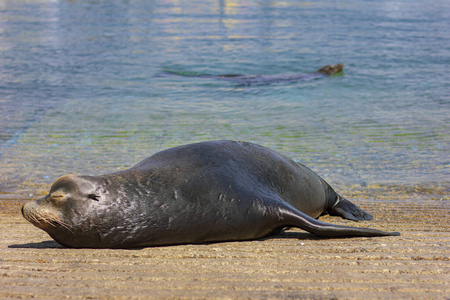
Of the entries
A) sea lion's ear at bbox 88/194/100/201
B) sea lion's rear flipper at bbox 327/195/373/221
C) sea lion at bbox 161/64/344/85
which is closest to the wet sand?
sea lion's ear at bbox 88/194/100/201

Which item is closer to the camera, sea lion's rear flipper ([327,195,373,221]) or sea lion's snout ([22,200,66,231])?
sea lion's snout ([22,200,66,231])

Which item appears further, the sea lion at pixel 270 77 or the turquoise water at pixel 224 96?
the sea lion at pixel 270 77

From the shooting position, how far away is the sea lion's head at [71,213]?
11.3 feet

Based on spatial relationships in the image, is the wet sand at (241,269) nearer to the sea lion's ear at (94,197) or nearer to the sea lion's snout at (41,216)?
the sea lion's snout at (41,216)

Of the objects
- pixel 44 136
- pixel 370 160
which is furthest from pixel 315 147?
pixel 44 136

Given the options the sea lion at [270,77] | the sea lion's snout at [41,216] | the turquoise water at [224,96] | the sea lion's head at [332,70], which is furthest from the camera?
the sea lion's head at [332,70]

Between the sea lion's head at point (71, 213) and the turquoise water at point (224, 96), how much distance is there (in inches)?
108

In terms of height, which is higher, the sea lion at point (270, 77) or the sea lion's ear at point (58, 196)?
the sea lion's ear at point (58, 196)

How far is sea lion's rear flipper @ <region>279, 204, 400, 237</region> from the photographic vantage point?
3.87 m

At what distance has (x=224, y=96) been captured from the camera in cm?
1360

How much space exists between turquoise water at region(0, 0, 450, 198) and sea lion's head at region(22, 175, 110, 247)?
2756 mm

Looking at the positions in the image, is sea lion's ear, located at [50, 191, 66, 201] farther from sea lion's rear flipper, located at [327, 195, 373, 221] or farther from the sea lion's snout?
sea lion's rear flipper, located at [327, 195, 373, 221]

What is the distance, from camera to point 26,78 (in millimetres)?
15312

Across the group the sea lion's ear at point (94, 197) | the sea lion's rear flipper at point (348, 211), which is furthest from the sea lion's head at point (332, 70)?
the sea lion's ear at point (94, 197)
